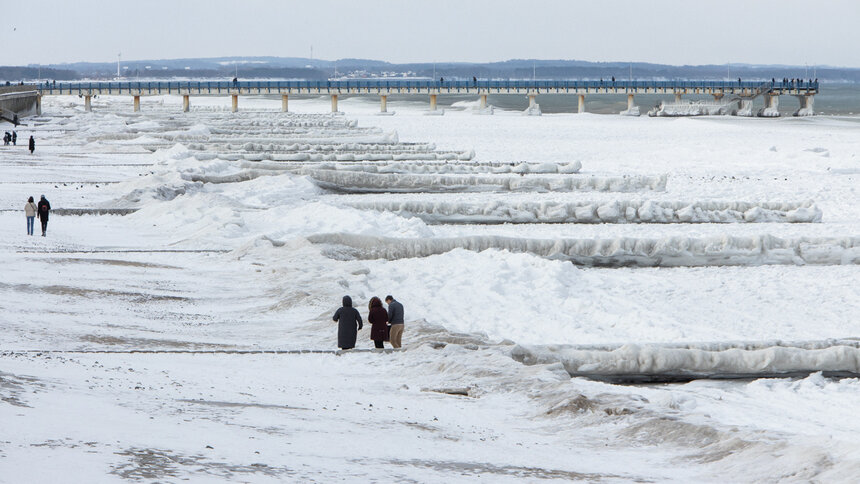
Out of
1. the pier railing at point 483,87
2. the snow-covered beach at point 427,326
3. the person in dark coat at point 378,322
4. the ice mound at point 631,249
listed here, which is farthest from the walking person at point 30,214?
the pier railing at point 483,87

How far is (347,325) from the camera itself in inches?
536

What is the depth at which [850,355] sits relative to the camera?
13.4m

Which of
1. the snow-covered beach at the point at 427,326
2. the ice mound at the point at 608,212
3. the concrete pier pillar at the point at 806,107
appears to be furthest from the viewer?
the concrete pier pillar at the point at 806,107

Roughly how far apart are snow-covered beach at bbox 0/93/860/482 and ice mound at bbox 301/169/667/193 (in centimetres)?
8

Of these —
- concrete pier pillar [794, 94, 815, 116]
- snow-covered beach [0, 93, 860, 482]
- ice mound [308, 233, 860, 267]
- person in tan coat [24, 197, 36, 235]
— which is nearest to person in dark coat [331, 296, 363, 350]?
snow-covered beach [0, 93, 860, 482]

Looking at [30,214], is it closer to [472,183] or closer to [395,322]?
[395,322]

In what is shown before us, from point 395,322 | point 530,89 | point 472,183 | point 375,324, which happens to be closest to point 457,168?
point 472,183

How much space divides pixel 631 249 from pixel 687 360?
865 centimetres

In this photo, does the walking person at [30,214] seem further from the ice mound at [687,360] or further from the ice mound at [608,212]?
the ice mound at [687,360]

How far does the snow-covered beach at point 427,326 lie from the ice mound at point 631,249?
46mm

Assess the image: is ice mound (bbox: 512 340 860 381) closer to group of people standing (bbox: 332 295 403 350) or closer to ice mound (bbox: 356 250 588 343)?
group of people standing (bbox: 332 295 403 350)

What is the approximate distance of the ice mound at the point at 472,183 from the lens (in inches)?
1362

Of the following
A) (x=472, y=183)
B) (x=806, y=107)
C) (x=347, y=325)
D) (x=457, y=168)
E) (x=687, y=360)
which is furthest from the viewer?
(x=806, y=107)

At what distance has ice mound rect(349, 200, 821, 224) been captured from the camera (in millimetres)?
27703
